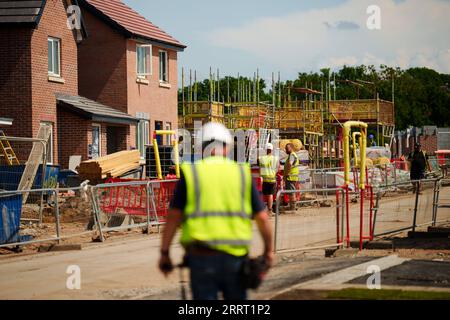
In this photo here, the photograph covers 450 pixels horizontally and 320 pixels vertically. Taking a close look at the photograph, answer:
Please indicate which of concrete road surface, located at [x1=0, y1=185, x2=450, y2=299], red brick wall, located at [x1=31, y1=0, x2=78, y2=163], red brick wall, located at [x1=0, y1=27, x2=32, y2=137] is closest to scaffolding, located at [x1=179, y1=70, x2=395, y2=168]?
red brick wall, located at [x1=31, y1=0, x2=78, y2=163]

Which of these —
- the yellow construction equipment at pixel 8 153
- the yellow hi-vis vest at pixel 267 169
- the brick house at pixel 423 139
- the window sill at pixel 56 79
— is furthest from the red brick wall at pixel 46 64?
the brick house at pixel 423 139

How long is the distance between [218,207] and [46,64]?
27.2 metres

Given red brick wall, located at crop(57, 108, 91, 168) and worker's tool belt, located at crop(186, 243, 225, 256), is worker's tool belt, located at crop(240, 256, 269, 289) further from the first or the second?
red brick wall, located at crop(57, 108, 91, 168)

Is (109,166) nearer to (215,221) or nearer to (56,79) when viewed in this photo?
(56,79)

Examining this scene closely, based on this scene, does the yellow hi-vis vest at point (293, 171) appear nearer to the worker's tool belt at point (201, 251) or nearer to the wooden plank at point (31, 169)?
the wooden plank at point (31, 169)

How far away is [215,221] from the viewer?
23.7 feet

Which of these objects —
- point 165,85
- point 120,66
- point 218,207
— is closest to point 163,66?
point 165,85

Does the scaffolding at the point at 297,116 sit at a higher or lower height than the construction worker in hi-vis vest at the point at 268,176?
higher

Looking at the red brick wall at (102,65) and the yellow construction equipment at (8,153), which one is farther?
the red brick wall at (102,65)

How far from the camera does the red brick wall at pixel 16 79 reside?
32562mm

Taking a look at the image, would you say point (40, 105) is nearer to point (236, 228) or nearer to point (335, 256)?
point (335, 256)

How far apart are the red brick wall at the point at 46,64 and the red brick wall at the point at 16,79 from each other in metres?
0.22

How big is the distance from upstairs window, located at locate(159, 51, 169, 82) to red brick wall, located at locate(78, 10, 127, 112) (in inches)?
138

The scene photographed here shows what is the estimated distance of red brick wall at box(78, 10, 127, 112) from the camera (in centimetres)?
3869
